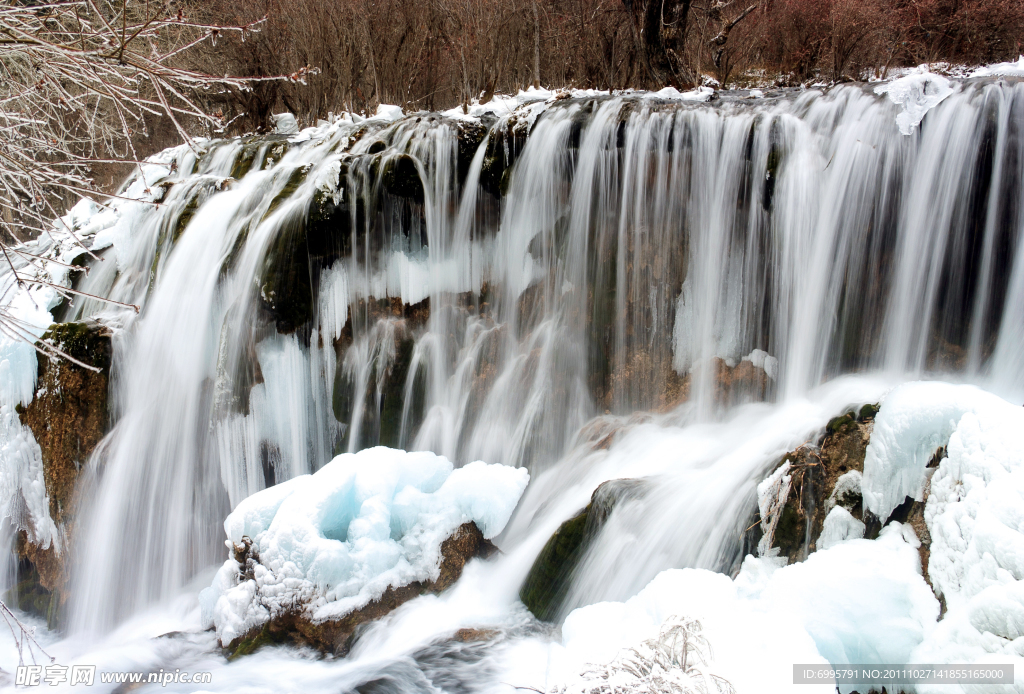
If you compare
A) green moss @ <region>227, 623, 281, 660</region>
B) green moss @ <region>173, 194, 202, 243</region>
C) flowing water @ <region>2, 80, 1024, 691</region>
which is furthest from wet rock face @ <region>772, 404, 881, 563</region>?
green moss @ <region>173, 194, 202, 243</region>

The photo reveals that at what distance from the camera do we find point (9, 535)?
18.5 feet

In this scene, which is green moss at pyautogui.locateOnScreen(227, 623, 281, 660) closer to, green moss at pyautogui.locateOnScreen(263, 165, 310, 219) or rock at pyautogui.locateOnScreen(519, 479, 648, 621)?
rock at pyautogui.locateOnScreen(519, 479, 648, 621)

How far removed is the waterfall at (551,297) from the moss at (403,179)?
0.7 inches

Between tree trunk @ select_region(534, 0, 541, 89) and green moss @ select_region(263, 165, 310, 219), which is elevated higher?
tree trunk @ select_region(534, 0, 541, 89)

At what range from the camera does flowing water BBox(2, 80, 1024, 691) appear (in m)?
3.89

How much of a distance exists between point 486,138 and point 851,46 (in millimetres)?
5326

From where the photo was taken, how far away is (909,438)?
298 cm

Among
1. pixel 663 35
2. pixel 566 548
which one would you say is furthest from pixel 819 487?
pixel 663 35

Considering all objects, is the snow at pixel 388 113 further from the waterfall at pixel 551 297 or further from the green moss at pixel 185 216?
the green moss at pixel 185 216

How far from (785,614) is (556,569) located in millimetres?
1370

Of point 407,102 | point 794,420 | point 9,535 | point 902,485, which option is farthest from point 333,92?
point 902,485

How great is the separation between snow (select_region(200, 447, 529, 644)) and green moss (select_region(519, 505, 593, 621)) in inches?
20.7

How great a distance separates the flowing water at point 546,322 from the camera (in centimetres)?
389

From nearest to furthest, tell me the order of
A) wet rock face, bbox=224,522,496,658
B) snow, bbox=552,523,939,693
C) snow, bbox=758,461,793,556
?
1. snow, bbox=552,523,939,693
2. snow, bbox=758,461,793,556
3. wet rock face, bbox=224,522,496,658
